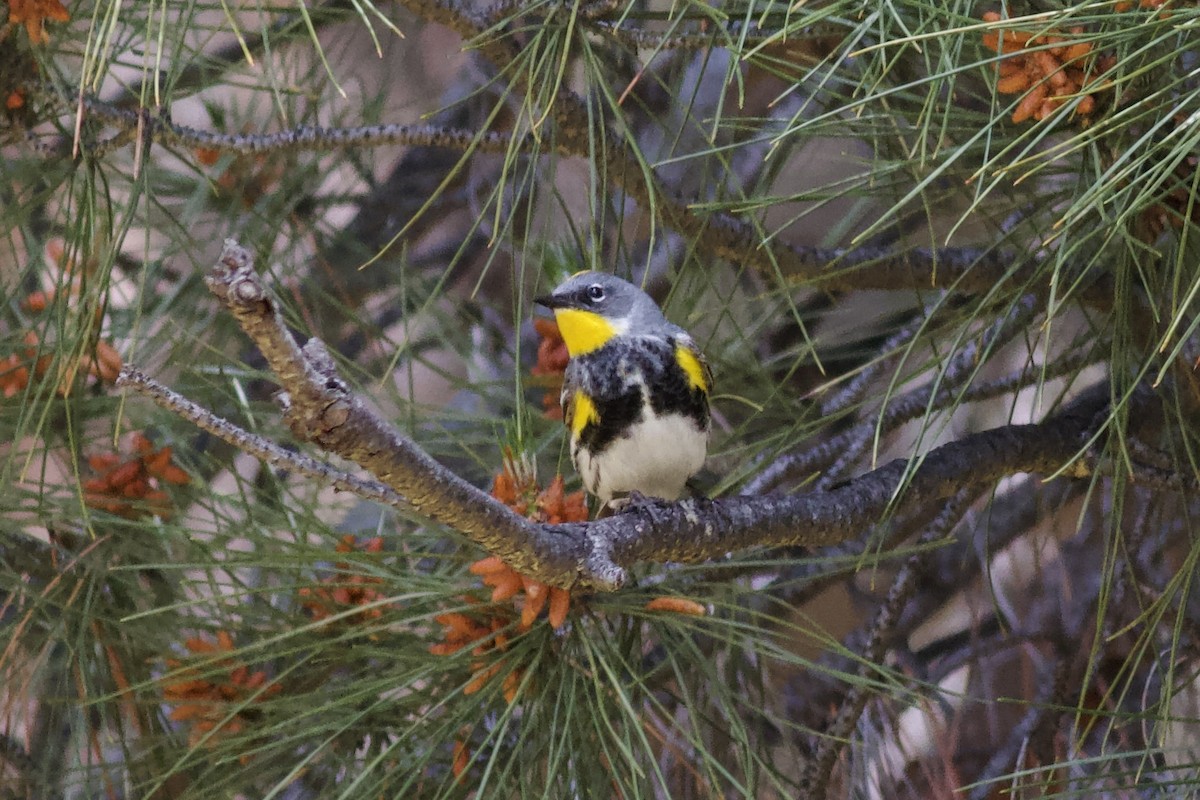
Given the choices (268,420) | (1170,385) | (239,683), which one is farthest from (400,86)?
(1170,385)

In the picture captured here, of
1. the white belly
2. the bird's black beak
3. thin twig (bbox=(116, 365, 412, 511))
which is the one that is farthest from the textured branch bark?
the bird's black beak

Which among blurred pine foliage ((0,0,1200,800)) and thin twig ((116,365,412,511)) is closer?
thin twig ((116,365,412,511))

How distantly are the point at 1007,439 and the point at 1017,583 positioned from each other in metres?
0.76

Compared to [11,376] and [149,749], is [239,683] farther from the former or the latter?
[11,376]

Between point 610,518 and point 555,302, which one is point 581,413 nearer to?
point 555,302

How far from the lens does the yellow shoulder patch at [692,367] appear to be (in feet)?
3.36

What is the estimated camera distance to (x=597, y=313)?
1047 millimetres

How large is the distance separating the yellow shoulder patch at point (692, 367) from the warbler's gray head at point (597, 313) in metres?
0.03

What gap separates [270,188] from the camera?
1678 millimetres

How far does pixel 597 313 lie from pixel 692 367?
0.09 metres

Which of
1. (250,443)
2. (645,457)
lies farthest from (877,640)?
(250,443)

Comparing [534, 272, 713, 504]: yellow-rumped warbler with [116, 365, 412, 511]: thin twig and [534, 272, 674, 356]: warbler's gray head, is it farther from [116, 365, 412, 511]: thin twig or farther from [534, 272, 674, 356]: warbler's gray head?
[116, 365, 412, 511]: thin twig

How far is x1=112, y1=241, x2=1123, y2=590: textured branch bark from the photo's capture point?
1.55 ft

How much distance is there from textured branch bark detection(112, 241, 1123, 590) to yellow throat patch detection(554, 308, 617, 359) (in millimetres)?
214
